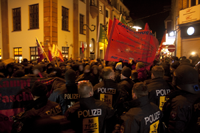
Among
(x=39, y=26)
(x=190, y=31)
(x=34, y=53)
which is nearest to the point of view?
(x=39, y=26)

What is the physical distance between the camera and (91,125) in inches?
94.7

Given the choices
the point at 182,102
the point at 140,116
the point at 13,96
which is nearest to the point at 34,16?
the point at 13,96

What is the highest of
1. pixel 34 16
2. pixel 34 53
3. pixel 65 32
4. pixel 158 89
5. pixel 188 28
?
pixel 34 16

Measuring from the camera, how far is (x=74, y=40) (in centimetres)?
1998

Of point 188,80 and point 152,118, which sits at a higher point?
point 188,80

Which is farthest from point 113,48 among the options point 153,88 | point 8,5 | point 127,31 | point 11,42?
point 8,5

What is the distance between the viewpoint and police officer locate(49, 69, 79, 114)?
11.4ft

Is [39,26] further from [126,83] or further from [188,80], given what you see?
[188,80]

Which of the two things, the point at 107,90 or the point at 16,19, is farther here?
the point at 16,19

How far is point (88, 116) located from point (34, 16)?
1787 cm

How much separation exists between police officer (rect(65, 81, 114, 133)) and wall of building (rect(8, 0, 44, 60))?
15.8 meters

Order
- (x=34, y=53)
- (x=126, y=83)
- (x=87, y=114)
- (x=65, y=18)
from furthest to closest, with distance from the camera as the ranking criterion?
(x=65, y=18) < (x=34, y=53) < (x=126, y=83) < (x=87, y=114)

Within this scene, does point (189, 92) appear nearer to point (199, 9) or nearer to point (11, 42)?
point (199, 9)

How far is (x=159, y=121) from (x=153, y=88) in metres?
1.04
